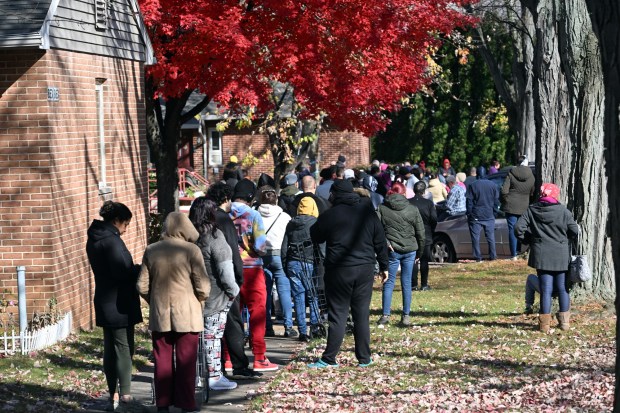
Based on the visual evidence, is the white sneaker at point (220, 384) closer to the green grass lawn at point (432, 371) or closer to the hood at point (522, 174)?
the green grass lawn at point (432, 371)

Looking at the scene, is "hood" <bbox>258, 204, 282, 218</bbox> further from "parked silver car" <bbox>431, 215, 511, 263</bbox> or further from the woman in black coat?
"parked silver car" <bbox>431, 215, 511, 263</bbox>

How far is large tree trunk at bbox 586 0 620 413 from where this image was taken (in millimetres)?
6328

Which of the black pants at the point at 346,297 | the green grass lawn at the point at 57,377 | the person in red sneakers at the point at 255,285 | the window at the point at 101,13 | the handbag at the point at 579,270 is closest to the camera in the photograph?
the green grass lawn at the point at 57,377

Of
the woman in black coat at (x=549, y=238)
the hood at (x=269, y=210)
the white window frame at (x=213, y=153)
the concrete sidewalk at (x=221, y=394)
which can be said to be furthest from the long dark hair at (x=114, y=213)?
the white window frame at (x=213, y=153)

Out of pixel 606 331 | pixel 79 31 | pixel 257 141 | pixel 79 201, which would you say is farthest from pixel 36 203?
pixel 257 141

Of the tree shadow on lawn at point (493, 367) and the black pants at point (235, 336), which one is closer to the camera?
the tree shadow on lawn at point (493, 367)

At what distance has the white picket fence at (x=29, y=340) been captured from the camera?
12070 mm

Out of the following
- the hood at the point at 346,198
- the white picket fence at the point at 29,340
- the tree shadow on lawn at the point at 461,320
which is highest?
the hood at the point at 346,198

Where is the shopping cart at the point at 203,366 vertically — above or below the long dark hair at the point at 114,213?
below

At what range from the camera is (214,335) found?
10.2 m

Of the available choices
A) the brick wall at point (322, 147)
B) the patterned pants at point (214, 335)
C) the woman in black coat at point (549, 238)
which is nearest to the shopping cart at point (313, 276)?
the woman in black coat at point (549, 238)

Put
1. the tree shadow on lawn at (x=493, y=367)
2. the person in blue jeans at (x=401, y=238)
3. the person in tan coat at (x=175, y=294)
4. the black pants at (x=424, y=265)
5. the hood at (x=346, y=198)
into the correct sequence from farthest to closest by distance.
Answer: the black pants at (x=424, y=265) → the person in blue jeans at (x=401, y=238) → the hood at (x=346, y=198) → the tree shadow on lawn at (x=493, y=367) → the person in tan coat at (x=175, y=294)

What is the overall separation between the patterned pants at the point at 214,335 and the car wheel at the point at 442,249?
45.2ft

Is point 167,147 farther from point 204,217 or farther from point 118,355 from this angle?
point 118,355
